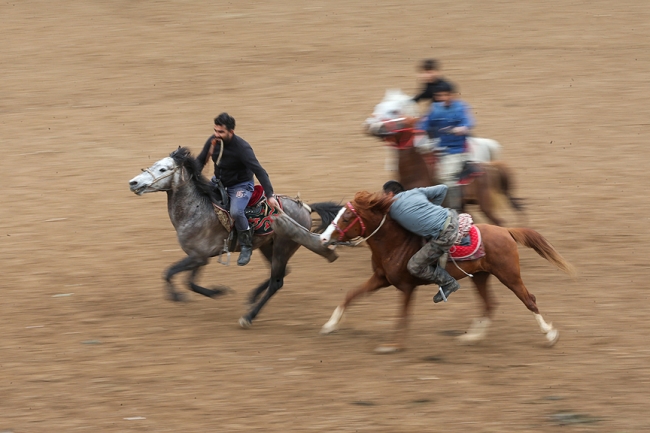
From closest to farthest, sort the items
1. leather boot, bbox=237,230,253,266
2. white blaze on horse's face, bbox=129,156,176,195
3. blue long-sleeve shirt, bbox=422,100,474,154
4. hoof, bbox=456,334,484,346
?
1. hoof, bbox=456,334,484,346
2. white blaze on horse's face, bbox=129,156,176,195
3. leather boot, bbox=237,230,253,266
4. blue long-sleeve shirt, bbox=422,100,474,154

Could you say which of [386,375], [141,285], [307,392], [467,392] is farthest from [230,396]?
[141,285]

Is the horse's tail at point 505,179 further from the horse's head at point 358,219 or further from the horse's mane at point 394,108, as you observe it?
the horse's head at point 358,219

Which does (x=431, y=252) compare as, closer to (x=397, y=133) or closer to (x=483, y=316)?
(x=483, y=316)

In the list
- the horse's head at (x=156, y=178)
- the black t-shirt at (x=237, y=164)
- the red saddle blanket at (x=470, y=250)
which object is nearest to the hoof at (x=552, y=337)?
the red saddle blanket at (x=470, y=250)

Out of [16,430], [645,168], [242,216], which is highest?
[242,216]

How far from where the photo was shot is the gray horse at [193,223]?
29.6ft

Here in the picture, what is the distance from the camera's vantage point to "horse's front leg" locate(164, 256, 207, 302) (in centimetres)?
907

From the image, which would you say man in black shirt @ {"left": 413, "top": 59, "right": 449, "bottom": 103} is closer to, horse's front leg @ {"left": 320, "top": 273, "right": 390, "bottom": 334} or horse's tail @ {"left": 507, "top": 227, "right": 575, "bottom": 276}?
horse's tail @ {"left": 507, "top": 227, "right": 575, "bottom": 276}

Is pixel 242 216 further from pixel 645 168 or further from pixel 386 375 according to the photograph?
pixel 645 168

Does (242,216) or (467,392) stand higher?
(242,216)

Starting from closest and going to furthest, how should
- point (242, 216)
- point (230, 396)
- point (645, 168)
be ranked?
point (230, 396), point (242, 216), point (645, 168)

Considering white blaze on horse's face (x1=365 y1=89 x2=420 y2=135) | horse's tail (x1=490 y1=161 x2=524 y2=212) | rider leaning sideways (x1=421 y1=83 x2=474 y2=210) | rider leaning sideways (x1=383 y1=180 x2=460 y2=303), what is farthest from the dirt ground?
white blaze on horse's face (x1=365 y1=89 x2=420 y2=135)

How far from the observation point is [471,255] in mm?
8281

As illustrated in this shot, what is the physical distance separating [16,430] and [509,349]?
4.52 meters
